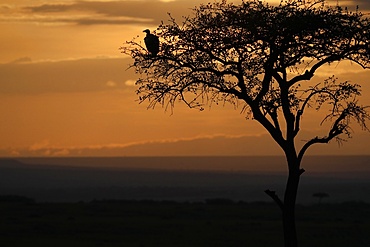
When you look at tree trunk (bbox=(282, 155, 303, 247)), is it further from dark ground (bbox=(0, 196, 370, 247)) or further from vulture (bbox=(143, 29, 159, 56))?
dark ground (bbox=(0, 196, 370, 247))

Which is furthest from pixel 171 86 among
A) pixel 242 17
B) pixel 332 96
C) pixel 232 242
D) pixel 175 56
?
pixel 232 242

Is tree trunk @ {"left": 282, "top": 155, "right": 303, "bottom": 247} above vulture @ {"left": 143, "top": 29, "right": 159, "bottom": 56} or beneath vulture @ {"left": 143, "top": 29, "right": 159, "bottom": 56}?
beneath

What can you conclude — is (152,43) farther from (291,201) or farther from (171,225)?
(171,225)

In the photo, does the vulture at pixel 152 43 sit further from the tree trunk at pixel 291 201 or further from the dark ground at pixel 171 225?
the dark ground at pixel 171 225

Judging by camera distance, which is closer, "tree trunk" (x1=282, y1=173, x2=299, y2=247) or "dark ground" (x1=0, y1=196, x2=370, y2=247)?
"tree trunk" (x1=282, y1=173, x2=299, y2=247)

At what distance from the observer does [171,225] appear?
65000 millimetres

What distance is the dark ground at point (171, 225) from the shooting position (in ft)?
173

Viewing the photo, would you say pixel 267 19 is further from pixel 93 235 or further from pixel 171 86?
pixel 93 235

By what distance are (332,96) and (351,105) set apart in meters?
0.68

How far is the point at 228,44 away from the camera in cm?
2873

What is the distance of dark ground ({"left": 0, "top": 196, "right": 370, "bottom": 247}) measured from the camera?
52.8 m

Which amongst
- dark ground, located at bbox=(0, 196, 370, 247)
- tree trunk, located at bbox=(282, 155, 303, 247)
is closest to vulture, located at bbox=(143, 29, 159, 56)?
tree trunk, located at bbox=(282, 155, 303, 247)

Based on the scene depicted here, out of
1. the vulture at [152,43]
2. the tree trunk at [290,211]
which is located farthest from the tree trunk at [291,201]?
the vulture at [152,43]

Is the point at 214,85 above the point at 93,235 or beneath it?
above
